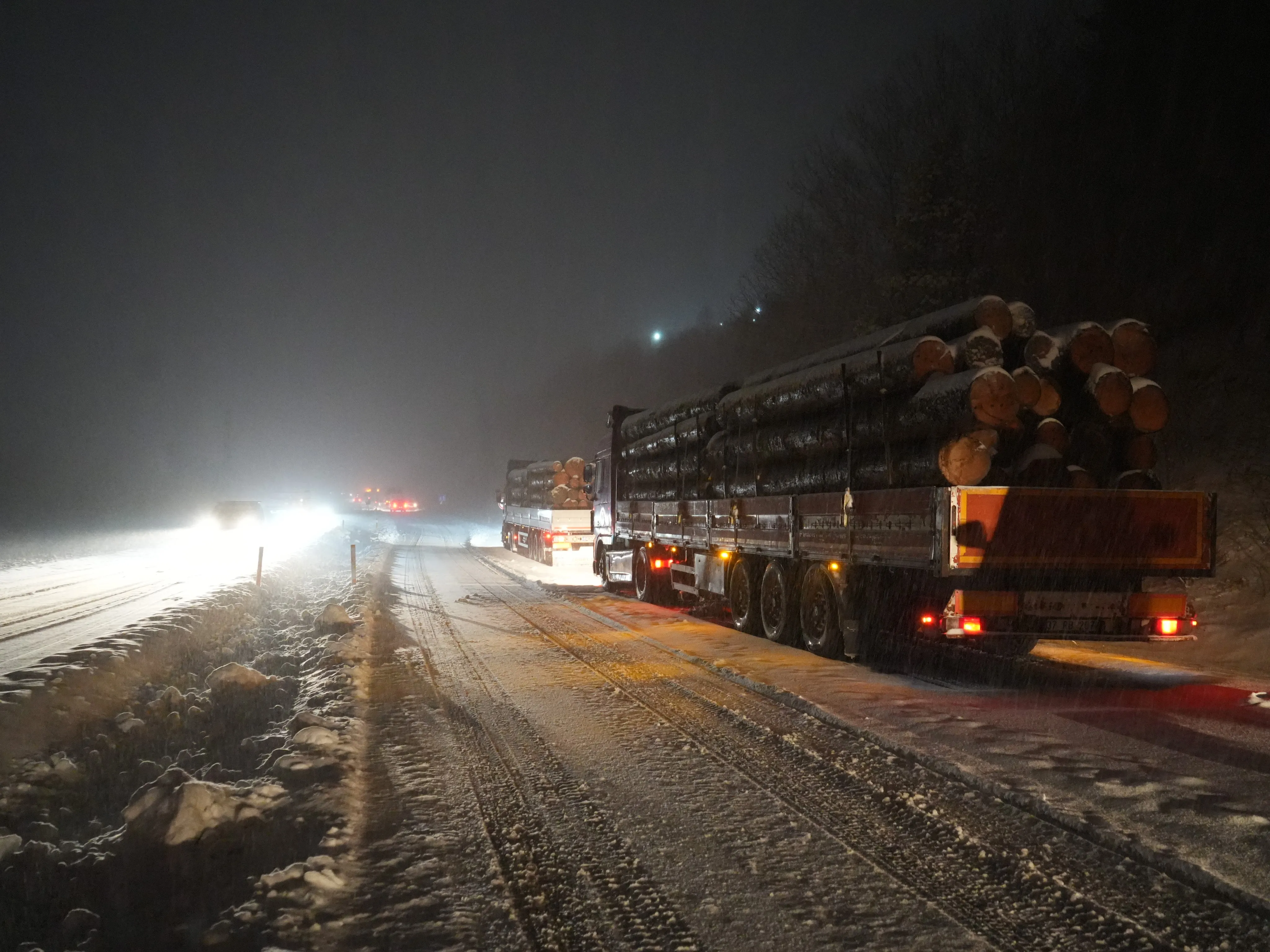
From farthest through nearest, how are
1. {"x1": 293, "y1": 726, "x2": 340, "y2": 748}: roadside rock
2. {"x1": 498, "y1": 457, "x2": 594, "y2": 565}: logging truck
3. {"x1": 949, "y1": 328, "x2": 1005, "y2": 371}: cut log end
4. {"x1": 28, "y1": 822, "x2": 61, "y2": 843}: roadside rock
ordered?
1. {"x1": 498, "y1": 457, "x2": 594, "y2": 565}: logging truck
2. {"x1": 949, "y1": 328, "x2": 1005, "y2": 371}: cut log end
3. {"x1": 293, "y1": 726, "x2": 340, "y2": 748}: roadside rock
4. {"x1": 28, "y1": 822, "x2": 61, "y2": 843}: roadside rock

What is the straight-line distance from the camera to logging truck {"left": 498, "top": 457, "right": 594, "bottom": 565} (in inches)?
1104

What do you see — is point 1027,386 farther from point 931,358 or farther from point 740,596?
point 740,596

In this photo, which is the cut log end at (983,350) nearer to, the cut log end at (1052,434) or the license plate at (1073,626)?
the cut log end at (1052,434)

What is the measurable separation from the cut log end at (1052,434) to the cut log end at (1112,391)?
0.43 m

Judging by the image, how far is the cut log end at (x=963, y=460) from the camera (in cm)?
912

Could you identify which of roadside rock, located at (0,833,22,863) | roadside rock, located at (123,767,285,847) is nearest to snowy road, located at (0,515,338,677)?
roadside rock, located at (0,833,22,863)

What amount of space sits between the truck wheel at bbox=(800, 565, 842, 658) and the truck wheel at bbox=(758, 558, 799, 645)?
0.26 m

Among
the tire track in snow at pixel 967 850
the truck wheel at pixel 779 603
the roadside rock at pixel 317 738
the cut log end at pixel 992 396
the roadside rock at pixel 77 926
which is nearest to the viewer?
the tire track in snow at pixel 967 850

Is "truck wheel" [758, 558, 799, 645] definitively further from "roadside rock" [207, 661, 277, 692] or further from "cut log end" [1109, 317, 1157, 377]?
"roadside rock" [207, 661, 277, 692]

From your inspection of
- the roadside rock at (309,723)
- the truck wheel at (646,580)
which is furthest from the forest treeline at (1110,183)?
the roadside rock at (309,723)

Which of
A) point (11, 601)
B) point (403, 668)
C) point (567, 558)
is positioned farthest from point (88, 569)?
point (403, 668)

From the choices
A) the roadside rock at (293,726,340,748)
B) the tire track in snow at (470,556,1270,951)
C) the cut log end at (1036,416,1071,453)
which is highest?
the cut log end at (1036,416,1071,453)

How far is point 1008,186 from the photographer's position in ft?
83.4

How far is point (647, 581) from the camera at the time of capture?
19.1m
